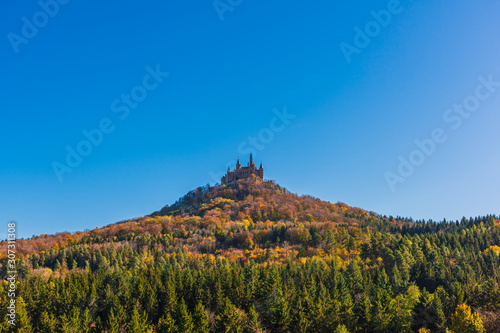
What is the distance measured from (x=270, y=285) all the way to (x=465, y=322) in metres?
32.6

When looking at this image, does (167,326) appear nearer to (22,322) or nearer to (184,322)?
(184,322)

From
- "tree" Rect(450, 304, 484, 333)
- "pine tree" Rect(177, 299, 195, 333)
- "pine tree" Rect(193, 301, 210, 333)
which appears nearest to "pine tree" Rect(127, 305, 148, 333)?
"pine tree" Rect(177, 299, 195, 333)

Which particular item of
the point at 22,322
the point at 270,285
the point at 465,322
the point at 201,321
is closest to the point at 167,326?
the point at 201,321

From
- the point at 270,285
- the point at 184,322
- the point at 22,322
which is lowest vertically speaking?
the point at 184,322

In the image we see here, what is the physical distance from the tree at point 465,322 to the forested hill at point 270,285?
150 millimetres

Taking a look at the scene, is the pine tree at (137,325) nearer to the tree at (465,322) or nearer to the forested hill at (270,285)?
the forested hill at (270,285)

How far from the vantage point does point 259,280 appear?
78000mm

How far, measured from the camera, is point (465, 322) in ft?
172

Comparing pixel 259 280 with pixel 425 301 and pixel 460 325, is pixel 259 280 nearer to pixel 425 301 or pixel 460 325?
pixel 425 301

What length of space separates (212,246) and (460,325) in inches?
3897

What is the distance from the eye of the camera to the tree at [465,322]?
5079 centimetres

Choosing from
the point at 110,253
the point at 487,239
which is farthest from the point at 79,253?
the point at 487,239

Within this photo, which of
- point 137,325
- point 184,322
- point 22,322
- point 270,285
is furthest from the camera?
point 270,285

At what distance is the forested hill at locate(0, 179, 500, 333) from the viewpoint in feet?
188
